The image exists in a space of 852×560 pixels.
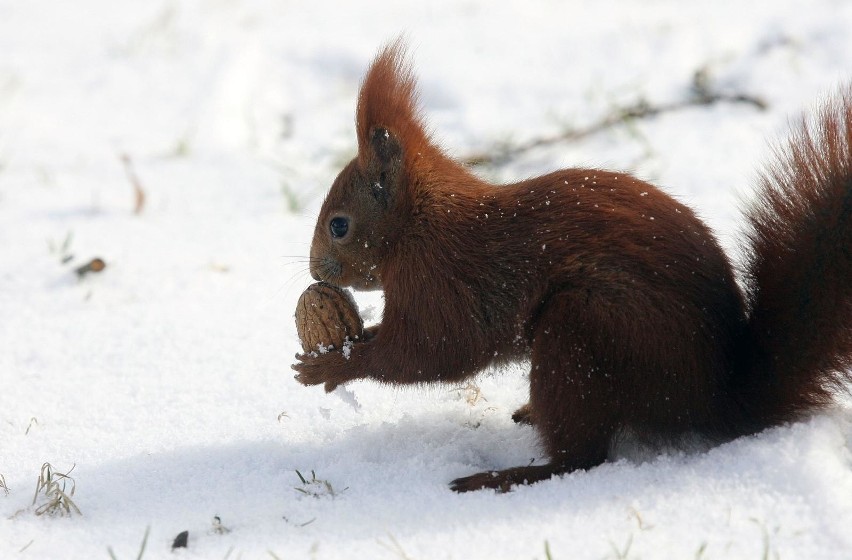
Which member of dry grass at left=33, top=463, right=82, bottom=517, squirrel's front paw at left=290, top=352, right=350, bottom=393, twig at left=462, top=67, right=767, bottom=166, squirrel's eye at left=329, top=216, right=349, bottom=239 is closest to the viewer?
dry grass at left=33, top=463, right=82, bottom=517

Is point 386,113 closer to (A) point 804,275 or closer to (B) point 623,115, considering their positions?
(A) point 804,275

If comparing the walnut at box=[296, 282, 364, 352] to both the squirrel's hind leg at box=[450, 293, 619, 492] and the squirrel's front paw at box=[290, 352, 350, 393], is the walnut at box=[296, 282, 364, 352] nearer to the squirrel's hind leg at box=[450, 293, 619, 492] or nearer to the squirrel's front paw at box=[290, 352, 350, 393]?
the squirrel's front paw at box=[290, 352, 350, 393]

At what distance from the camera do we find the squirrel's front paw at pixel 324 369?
2258 millimetres

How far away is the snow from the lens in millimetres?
1802

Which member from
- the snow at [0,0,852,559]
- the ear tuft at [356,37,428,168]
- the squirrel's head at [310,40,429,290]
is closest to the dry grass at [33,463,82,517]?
the snow at [0,0,852,559]

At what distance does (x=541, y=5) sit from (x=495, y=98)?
1132 millimetres

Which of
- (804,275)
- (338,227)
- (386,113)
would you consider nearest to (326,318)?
(338,227)

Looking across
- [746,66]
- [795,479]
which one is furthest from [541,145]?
[795,479]

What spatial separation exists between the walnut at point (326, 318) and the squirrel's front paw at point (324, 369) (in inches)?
1.1

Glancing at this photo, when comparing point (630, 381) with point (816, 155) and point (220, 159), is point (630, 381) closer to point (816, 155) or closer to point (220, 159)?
point (816, 155)

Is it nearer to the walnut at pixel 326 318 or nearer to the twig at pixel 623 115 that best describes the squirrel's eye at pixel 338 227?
the walnut at pixel 326 318

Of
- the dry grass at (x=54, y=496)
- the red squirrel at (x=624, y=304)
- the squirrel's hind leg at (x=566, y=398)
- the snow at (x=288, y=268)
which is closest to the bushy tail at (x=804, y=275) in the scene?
the red squirrel at (x=624, y=304)

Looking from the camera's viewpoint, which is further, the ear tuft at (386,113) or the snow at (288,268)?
the ear tuft at (386,113)

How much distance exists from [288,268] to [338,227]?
1.04 m
